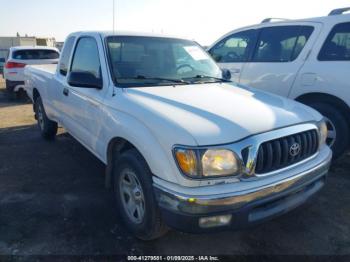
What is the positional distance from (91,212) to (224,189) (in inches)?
69.1

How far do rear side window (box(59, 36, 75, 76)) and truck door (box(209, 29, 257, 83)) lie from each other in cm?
257

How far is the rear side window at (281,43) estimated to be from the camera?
4946 millimetres

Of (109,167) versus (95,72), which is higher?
(95,72)

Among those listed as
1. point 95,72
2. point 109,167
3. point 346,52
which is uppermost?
point 346,52

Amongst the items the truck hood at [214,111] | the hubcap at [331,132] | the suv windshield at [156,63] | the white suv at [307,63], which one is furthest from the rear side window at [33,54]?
the hubcap at [331,132]

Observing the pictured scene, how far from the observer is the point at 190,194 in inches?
91.4

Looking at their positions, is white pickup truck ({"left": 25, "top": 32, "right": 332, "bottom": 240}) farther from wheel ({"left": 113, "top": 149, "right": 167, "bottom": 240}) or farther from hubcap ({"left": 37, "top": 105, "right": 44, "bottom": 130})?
hubcap ({"left": 37, "top": 105, "right": 44, "bottom": 130})

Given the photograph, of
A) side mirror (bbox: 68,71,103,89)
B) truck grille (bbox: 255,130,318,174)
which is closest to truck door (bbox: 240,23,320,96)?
truck grille (bbox: 255,130,318,174)

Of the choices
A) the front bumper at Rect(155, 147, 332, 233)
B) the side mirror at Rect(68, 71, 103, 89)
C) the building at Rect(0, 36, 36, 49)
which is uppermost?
the side mirror at Rect(68, 71, 103, 89)

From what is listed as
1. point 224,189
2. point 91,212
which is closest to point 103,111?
point 91,212

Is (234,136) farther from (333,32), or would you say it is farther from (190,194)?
(333,32)

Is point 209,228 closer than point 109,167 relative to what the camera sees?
Yes

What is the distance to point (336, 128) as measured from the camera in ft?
15.1

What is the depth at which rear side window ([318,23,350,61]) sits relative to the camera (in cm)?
447
